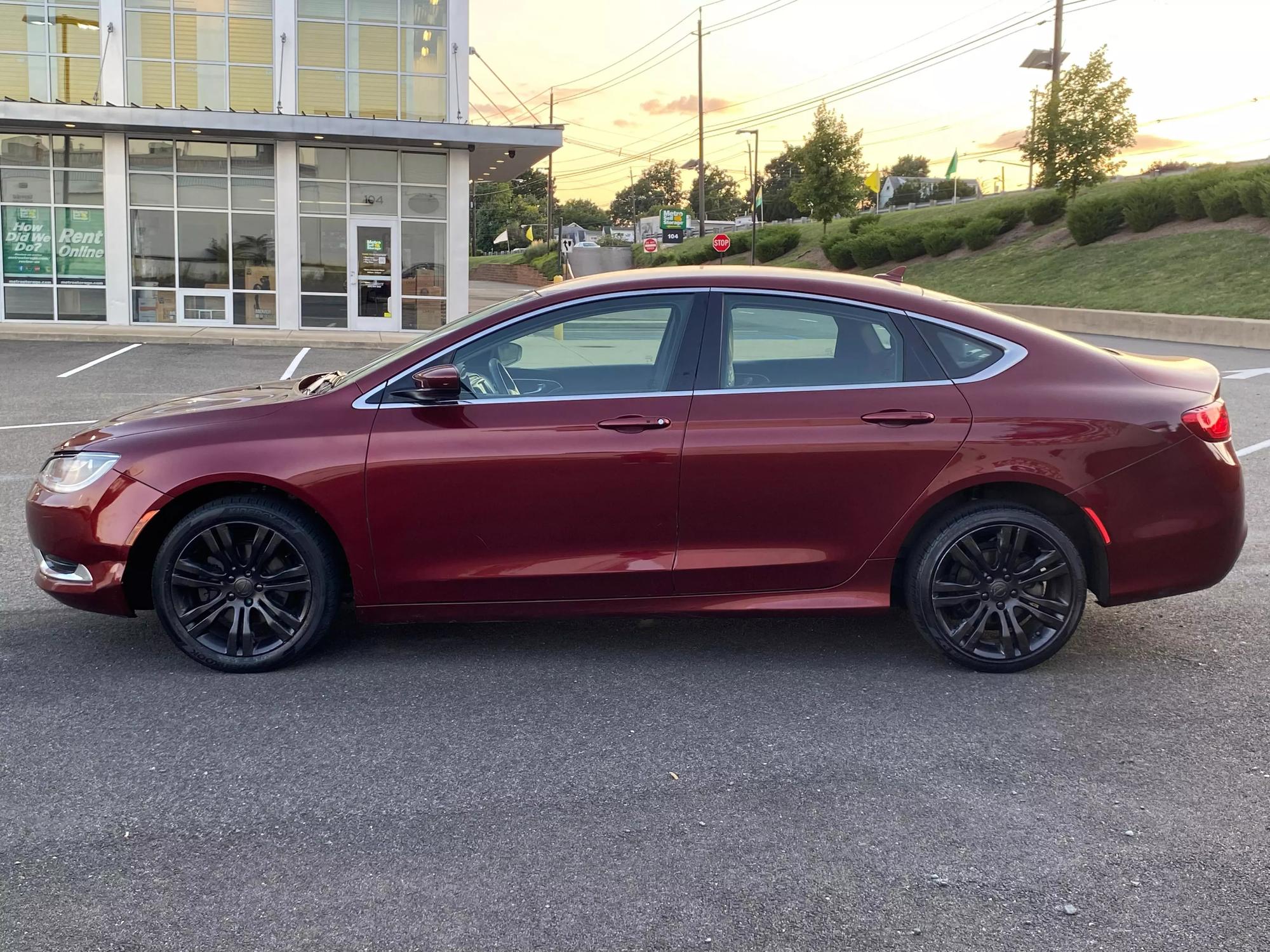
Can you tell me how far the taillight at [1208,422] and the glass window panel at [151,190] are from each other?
2497 centimetres

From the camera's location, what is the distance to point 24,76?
82.0ft

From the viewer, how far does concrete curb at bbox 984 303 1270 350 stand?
2103cm

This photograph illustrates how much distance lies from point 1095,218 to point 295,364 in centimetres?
2453

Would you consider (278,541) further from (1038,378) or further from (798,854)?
(1038,378)

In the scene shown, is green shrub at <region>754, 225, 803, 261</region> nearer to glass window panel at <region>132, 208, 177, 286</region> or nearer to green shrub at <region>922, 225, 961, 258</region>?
green shrub at <region>922, 225, 961, 258</region>

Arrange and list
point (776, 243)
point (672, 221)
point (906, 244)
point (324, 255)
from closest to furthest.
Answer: point (324, 255)
point (906, 244)
point (776, 243)
point (672, 221)

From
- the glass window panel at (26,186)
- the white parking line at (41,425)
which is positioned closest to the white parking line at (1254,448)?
the white parking line at (41,425)

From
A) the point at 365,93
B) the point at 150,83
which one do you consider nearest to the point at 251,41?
the point at 150,83

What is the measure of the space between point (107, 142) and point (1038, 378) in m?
25.1

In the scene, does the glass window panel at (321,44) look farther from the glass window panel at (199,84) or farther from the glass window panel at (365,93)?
the glass window panel at (199,84)

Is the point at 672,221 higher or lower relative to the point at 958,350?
higher

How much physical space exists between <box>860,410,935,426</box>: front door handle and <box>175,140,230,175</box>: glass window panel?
24096 mm

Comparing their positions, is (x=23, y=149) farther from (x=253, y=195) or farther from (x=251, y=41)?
(x=251, y=41)

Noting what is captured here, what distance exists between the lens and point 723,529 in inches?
180
